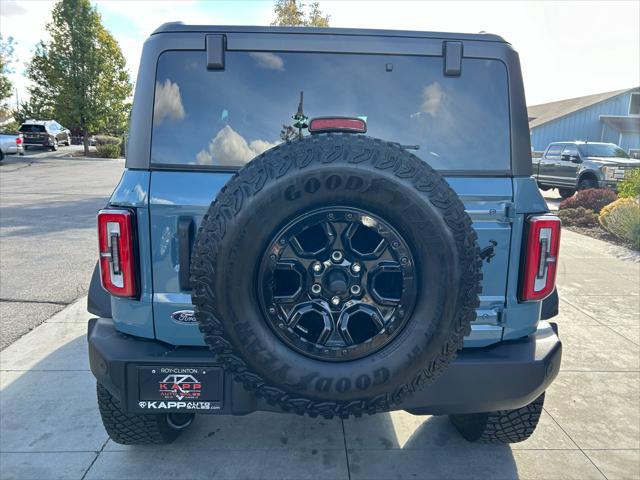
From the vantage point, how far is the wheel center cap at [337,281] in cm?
196

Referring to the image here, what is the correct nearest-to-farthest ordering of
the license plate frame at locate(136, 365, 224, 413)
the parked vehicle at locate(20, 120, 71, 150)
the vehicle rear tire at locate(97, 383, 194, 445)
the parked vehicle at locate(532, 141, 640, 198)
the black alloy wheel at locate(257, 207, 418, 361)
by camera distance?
the black alloy wheel at locate(257, 207, 418, 361), the license plate frame at locate(136, 365, 224, 413), the vehicle rear tire at locate(97, 383, 194, 445), the parked vehicle at locate(532, 141, 640, 198), the parked vehicle at locate(20, 120, 71, 150)

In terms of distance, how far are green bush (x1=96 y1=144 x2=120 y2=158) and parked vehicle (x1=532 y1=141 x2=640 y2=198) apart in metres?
24.2

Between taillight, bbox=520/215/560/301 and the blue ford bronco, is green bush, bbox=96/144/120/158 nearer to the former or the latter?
the blue ford bronco

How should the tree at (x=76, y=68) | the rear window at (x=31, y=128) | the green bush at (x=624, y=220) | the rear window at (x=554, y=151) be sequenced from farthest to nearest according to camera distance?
the rear window at (x=31, y=128), the tree at (x=76, y=68), the rear window at (x=554, y=151), the green bush at (x=624, y=220)

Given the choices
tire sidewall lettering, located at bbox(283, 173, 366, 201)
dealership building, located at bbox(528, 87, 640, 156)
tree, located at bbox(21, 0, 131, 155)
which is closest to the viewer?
tire sidewall lettering, located at bbox(283, 173, 366, 201)

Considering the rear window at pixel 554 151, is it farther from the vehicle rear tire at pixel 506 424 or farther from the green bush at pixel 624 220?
the vehicle rear tire at pixel 506 424

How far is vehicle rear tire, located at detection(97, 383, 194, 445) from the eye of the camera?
8.65 ft

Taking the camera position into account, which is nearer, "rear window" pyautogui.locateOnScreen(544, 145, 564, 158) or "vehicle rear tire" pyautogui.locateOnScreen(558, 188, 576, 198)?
"rear window" pyautogui.locateOnScreen(544, 145, 564, 158)

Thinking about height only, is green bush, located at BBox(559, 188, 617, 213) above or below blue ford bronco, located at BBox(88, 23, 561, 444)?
below

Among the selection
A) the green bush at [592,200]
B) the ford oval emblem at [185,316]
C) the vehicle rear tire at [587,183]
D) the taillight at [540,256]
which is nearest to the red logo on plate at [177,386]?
the ford oval emblem at [185,316]

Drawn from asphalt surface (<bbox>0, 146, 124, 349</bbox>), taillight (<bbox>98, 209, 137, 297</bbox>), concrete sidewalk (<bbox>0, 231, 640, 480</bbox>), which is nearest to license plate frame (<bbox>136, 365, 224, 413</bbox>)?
taillight (<bbox>98, 209, 137, 297</bbox>)

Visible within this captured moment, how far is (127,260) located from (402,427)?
1.98 m

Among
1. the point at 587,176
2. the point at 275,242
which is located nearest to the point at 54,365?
the point at 275,242

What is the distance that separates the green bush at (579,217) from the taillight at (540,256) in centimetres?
1013
